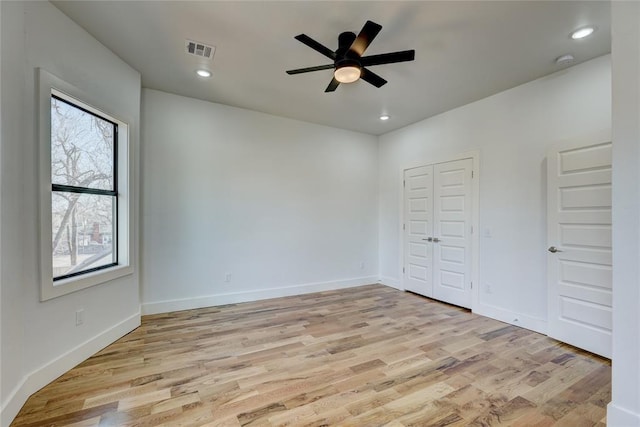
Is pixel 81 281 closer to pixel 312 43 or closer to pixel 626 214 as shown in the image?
pixel 312 43

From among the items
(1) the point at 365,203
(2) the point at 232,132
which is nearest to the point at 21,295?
(2) the point at 232,132

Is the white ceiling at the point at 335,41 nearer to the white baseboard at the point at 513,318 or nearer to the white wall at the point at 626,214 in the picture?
the white wall at the point at 626,214

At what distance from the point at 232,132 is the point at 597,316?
191 inches

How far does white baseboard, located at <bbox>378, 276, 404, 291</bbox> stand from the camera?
5.20 m

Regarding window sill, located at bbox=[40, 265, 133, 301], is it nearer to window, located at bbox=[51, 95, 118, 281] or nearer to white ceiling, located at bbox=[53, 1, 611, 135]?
window, located at bbox=[51, 95, 118, 281]

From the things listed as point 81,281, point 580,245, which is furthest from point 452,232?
point 81,281

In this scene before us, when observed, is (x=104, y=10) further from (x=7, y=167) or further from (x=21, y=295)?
(x=21, y=295)

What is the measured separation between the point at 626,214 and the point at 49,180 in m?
4.00

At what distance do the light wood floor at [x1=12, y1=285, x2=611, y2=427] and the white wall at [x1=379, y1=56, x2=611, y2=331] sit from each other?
1.40ft

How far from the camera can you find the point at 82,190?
105 inches

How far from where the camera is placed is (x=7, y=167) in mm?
1846

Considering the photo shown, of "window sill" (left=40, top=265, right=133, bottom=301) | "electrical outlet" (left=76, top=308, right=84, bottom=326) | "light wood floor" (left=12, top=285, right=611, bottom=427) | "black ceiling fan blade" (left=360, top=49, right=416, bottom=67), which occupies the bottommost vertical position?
"light wood floor" (left=12, top=285, right=611, bottom=427)

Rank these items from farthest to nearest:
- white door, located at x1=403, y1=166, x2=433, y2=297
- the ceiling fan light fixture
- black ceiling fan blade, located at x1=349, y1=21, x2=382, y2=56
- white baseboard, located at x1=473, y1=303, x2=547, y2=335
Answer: white door, located at x1=403, y1=166, x2=433, y2=297 → white baseboard, located at x1=473, y1=303, x2=547, y2=335 → the ceiling fan light fixture → black ceiling fan blade, located at x1=349, y1=21, x2=382, y2=56

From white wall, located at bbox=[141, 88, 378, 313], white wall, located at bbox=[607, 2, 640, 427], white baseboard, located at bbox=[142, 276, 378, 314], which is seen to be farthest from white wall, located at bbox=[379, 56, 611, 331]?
white baseboard, located at bbox=[142, 276, 378, 314]
